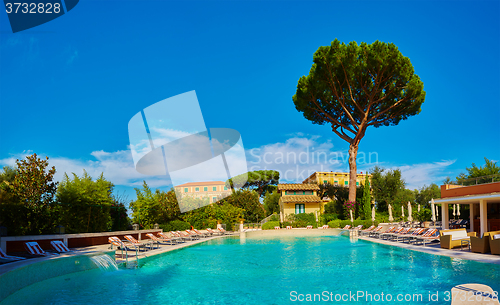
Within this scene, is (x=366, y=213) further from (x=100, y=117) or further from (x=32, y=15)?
(x=32, y=15)

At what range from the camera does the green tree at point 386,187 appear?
1326 inches

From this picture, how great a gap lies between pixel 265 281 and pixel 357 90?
23491 mm

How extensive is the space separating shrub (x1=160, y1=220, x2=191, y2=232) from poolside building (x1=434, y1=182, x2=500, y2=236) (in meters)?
16.2

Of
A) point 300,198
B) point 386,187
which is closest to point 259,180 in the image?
point 300,198

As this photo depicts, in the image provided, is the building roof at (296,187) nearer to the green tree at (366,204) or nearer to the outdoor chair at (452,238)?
the green tree at (366,204)

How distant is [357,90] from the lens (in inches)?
1107

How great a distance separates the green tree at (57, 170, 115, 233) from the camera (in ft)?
45.5

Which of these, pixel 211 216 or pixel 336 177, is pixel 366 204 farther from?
pixel 336 177

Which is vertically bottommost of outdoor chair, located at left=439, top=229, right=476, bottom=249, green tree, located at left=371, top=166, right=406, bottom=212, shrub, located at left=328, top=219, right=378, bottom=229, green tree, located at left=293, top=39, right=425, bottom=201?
shrub, located at left=328, top=219, right=378, bottom=229

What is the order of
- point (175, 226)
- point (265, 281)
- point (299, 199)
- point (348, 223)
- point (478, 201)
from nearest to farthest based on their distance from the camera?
point (265, 281) → point (478, 201) → point (175, 226) → point (348, 223) → point (299, 199)

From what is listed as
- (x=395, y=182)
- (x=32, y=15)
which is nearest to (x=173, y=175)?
(x=32, y=15)

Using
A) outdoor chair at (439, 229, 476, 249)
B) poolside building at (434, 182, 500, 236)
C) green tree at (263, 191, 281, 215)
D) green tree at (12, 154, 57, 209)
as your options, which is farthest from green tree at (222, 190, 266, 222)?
outdoor chair at (439, 229, 476, 249)

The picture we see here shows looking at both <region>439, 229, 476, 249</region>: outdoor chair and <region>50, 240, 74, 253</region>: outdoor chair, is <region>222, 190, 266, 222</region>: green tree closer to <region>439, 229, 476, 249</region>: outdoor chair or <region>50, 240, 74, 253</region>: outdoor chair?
<region>439, 229, 476, 249</region>: outdoor chair

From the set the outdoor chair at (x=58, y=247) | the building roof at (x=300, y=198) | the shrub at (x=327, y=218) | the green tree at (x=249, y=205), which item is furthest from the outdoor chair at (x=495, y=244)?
the building roof at (x=300, y=198)
